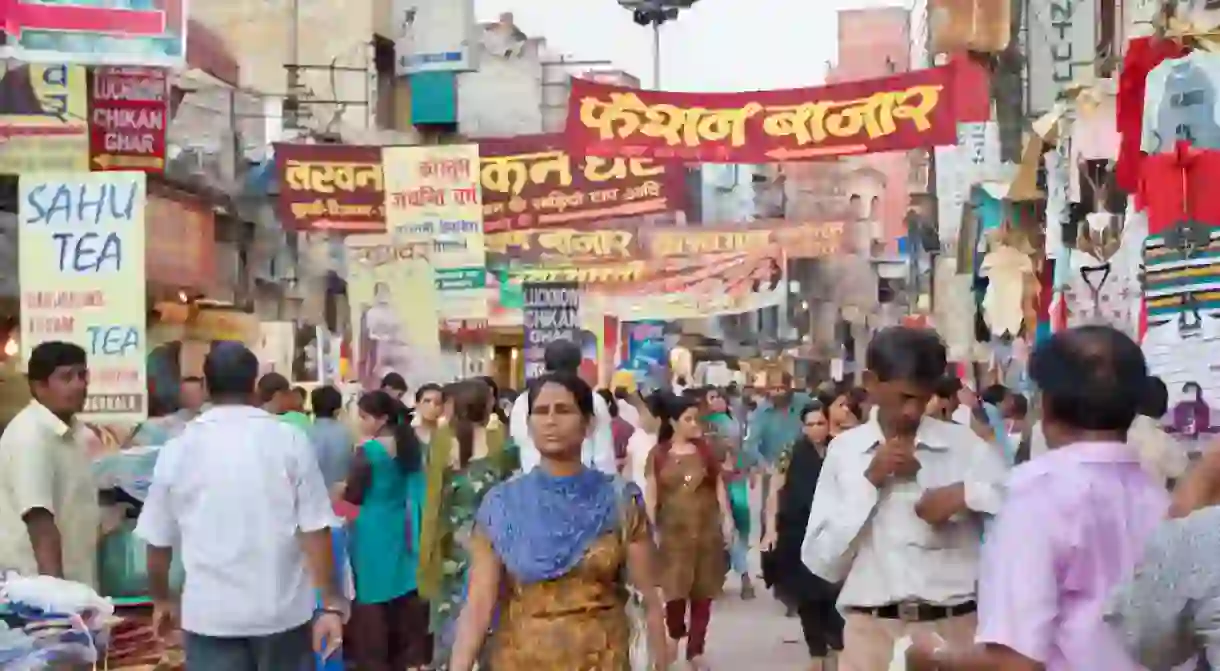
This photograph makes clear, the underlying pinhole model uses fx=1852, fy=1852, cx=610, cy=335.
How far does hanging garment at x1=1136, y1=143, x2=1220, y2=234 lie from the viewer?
24.1ft

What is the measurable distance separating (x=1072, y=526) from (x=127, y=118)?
1246cm

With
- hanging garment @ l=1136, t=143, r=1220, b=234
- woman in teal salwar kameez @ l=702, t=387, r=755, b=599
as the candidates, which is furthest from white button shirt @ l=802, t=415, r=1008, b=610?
woman in teal salwar kameez @ l=702, t=387, r=755, b=599

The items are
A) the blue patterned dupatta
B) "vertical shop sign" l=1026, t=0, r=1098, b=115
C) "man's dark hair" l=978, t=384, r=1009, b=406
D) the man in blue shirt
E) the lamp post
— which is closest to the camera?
the blue patterned dupatta

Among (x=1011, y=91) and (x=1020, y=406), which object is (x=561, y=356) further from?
(x=1011, y=91)

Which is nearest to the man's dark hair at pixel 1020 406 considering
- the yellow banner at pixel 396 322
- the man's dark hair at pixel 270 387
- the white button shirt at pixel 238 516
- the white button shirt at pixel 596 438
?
the white button shirt at pixel 596 438

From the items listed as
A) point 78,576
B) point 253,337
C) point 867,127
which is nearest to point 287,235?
point 253,337

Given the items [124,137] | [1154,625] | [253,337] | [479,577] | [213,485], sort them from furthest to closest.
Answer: [253,337] < [124,137] < [213,485] < [479,577] < [1154,625]

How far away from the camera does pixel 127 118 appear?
14.8m

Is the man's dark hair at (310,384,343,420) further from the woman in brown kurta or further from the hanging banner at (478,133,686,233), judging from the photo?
the hanging banner at (478,133,686,233)

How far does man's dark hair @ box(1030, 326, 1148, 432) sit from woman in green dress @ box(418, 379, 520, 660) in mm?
5509

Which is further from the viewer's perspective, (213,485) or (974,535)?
(213,485)

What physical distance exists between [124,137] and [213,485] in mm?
9301

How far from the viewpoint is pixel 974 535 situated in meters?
5.47

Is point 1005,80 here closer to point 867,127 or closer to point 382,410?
point 867,127
